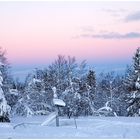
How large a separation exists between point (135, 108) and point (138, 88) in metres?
1.79

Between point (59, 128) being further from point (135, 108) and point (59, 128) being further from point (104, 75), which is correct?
point (104, 75)

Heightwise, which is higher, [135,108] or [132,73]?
[132,73]

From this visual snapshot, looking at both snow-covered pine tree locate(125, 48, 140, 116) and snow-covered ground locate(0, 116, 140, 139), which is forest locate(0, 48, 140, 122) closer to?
snow-covered pine tree locate(125, 48, 140, 116)

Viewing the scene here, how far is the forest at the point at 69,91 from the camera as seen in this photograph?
997 inches

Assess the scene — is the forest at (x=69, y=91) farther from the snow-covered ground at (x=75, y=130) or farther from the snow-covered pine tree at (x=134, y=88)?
the snow-covered ground at (x=75, y=130)

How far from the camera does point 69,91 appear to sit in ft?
104

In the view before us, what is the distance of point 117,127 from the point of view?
1526 cm

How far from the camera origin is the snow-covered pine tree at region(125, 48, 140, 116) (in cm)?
3616

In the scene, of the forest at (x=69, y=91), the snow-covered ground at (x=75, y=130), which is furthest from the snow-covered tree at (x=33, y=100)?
the snow-covered ground at (x=75, y=130)

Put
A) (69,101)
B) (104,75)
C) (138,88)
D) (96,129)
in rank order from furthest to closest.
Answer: (104,75) < (138,88) < (69,101) < (96,129)

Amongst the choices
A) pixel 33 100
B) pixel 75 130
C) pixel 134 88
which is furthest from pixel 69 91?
pixel 75 130

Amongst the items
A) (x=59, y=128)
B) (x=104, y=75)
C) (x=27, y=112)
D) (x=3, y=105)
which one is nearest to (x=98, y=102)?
(x=104, y=75)

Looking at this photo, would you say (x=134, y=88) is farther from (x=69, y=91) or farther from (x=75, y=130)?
(x=75, y=130)

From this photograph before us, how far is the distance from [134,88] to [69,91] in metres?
7.47
